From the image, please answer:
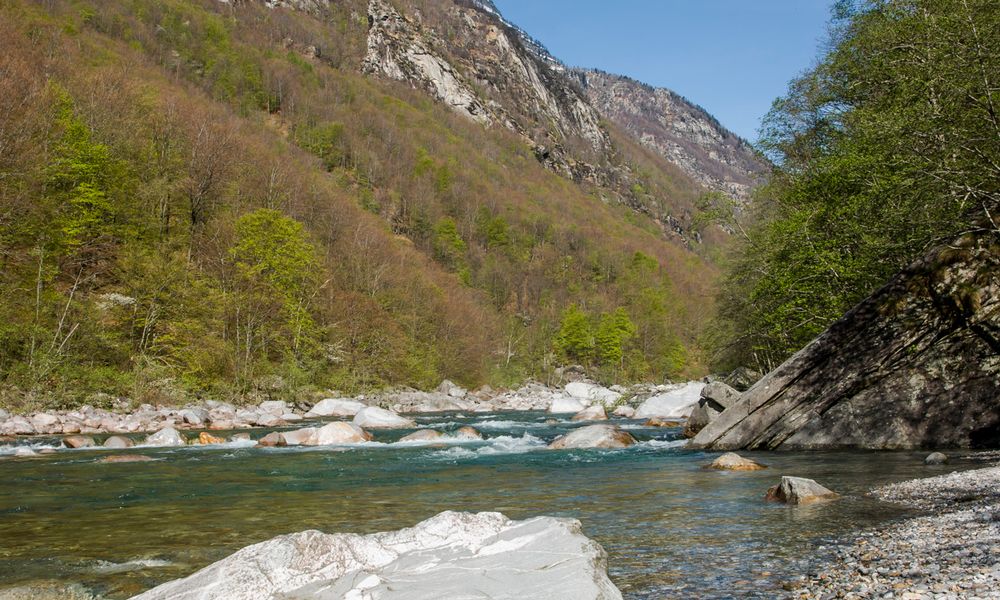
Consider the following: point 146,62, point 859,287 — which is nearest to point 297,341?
point 859,287

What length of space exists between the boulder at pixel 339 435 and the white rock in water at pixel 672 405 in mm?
14111

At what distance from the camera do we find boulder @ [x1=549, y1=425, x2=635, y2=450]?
1616cm

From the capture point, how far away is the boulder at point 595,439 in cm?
1616

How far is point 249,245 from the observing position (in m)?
33.0

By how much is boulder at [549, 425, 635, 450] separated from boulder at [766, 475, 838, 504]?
8309 millimetres

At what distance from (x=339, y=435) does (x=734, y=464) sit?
37.6 ft

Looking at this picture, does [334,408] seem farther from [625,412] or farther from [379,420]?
[625,412]

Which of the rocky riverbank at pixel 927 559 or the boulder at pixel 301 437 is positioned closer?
the rocky riverbank at pixel 927 559

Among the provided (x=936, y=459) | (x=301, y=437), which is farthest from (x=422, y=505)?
(x=301, y=437)

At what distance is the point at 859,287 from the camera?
52.3 feet

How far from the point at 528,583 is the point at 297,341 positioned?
32.2 m

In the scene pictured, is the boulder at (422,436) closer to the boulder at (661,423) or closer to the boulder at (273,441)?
the boulder at (273,441)

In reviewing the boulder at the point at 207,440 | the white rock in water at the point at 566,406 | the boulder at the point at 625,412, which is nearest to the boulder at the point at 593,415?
the boulder at the point at 625,412

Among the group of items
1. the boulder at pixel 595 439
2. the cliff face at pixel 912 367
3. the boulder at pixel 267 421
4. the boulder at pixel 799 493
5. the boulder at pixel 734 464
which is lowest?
the boulder at pixel 267 421
